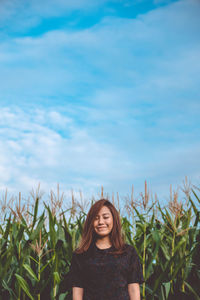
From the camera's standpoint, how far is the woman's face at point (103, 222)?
125 inches

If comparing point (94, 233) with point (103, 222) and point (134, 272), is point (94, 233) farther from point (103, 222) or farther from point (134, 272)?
point (134, 272)

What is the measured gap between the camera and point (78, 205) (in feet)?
15.6

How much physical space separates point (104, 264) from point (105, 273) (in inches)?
2.8

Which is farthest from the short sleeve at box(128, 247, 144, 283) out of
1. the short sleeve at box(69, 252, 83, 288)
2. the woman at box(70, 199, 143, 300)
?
the short sleeve at box(69, 252, 83, 288)

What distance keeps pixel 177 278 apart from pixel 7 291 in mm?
2109

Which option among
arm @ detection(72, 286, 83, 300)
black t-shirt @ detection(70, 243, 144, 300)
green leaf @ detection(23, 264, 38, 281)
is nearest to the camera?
black t-shirt @ detection(70, 243, 144, 300)

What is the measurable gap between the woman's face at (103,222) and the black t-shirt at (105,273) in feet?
0.46

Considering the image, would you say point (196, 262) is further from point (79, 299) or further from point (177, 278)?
point (79, 299)

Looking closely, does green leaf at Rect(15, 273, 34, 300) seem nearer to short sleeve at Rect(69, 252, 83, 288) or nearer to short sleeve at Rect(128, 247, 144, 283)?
short sleeve at Rect(69, 252, 83, 288)

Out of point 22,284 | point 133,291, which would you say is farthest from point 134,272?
point 22,284

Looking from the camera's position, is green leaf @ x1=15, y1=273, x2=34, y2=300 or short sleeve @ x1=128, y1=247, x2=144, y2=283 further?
green leaf @ x1=15, y1=273, x2=34, y2=300

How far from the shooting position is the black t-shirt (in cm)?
300

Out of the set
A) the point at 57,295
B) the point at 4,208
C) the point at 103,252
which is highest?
the point at 4,208

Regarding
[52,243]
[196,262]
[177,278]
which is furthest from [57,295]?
[196,262]
